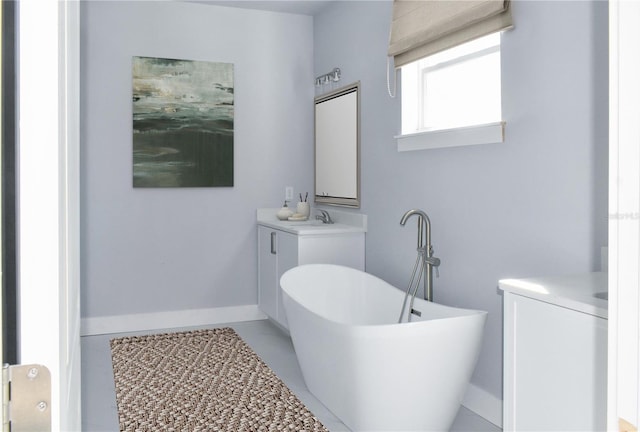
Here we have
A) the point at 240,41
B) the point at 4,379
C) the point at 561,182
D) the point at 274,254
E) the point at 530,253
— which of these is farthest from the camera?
the point at 240,41

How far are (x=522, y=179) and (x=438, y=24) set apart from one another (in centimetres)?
99

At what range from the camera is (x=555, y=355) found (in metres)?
1.61

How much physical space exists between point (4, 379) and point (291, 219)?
410 cm

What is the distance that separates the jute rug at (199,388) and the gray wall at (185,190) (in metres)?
0.57

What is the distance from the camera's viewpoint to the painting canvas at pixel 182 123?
4.52 m

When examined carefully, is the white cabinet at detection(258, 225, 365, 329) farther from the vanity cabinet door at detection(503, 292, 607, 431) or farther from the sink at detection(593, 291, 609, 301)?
the sink at detection(593, 291, 609, 301)

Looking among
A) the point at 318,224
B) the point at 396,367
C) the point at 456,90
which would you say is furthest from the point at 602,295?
the point at 318,224

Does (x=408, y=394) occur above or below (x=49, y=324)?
below

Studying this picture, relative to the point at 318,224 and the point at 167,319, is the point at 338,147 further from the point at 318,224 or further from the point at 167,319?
the point at 167,319

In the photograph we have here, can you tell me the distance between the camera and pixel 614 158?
75 centimetres

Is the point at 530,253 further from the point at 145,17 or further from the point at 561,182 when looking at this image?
the point at 145,17

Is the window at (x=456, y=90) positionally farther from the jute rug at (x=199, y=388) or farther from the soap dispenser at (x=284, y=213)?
the jute rug at (x=199, y=388)

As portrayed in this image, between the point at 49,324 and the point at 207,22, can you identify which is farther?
the point at 207,22

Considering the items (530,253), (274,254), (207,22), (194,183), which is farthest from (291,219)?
(530,253)
